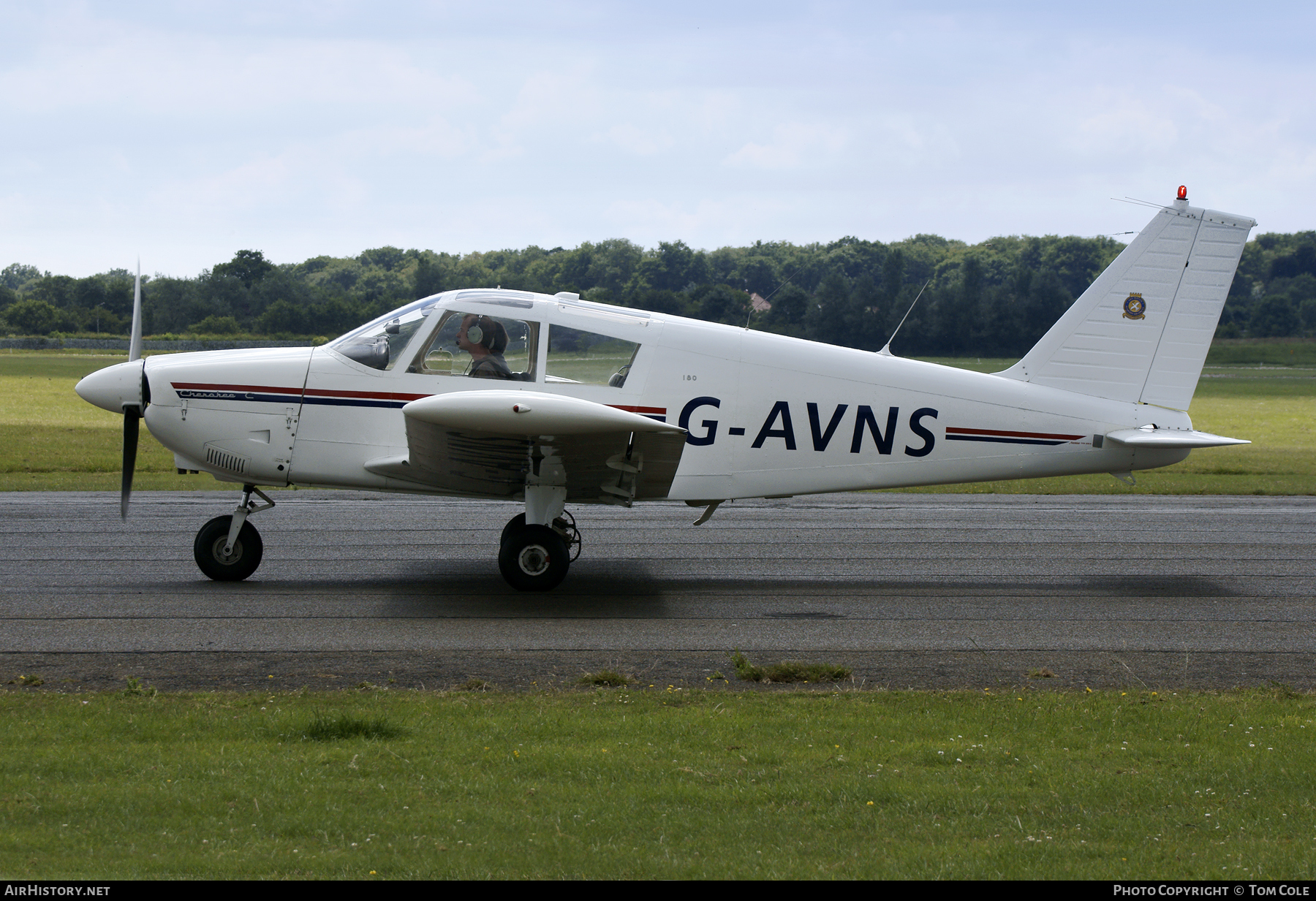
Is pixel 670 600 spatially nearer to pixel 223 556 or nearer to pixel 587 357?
pixel 587 357

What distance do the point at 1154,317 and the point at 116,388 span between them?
992 centimetres

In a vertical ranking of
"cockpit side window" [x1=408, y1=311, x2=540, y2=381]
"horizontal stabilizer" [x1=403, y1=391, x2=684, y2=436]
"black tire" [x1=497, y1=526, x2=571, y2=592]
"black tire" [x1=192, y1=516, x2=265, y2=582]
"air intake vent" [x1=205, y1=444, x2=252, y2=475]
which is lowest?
"black tire" [x1=192, y1=516, x2=265, y2=582]

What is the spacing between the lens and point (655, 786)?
5.13 meters

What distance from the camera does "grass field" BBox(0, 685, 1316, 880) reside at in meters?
4.27

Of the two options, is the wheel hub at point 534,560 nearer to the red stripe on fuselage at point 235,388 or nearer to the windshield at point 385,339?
the windshield at point 385,339

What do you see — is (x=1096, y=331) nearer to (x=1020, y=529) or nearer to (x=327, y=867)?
(x=1020, y=529)

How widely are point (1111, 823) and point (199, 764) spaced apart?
419 centimetres

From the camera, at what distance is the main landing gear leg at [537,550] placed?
9.98 meters

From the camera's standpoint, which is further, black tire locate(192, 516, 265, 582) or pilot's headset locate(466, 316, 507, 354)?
black tire locate(192, 516, 265, 582)

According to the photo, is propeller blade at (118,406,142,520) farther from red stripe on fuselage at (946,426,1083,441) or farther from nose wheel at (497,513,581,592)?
red stripe on fuselage at (946,426,1083,441)

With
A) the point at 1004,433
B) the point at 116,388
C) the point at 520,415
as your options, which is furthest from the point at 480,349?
the point at 1004,433

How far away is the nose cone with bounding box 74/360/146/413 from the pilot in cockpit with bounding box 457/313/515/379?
292 cm

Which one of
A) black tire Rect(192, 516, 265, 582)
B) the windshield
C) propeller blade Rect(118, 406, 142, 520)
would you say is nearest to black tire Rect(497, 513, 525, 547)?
the windshield

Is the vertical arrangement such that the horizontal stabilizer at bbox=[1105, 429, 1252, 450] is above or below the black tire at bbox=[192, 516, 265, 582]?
above
